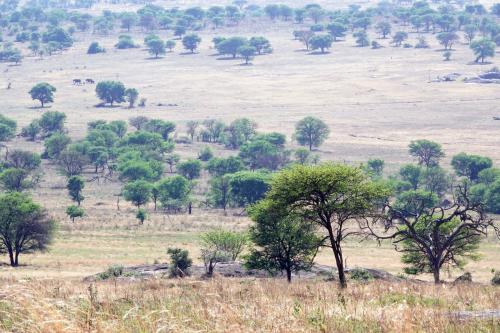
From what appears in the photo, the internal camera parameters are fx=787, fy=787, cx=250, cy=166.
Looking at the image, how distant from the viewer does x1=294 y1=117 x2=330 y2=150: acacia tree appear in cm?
11838

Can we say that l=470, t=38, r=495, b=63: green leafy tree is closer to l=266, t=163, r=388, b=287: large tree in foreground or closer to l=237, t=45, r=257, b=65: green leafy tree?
l=237, t=45, r=257, b=65: green leafy tree

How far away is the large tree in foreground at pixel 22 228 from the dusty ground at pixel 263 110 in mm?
1283

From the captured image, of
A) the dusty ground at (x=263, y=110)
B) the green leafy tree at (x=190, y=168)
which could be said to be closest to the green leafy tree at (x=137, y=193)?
the dusty ground at (x=263, y=110)

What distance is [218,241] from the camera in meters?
51.2

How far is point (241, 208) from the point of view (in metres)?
87.9

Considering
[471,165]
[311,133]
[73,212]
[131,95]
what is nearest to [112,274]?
[73,212]

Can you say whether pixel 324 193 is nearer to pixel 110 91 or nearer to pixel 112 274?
pixel 112 274

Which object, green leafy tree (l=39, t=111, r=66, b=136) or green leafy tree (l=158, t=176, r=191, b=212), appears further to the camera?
green leafy tree (l=39, t=111, r=66, b=136)

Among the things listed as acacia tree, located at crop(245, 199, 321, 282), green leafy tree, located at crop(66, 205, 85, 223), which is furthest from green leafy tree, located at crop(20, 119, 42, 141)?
acacia tree, located at crop(245, 199, 321, 282)

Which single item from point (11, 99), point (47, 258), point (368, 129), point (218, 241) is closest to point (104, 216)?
point (47, 258)

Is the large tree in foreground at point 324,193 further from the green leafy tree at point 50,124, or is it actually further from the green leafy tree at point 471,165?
the green leafy tree at point 50,124

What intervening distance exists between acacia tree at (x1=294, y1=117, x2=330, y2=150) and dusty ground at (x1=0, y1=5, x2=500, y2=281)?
163 cm

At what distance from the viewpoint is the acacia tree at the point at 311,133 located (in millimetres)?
118375

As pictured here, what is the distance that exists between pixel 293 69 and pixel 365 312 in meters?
178
